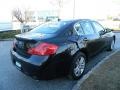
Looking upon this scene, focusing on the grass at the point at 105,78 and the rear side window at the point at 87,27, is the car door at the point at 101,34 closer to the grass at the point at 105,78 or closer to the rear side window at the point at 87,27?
the rear side window at the point at 87,27

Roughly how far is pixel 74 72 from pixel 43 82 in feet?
2.53

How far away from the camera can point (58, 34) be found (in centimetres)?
488

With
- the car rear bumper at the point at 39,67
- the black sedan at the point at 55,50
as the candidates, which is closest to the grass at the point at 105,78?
the black sedan at the point at 55,50

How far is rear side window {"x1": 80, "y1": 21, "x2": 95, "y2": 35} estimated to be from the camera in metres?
5.78

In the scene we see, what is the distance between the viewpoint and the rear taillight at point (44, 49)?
172 inches

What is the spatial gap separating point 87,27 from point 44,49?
6.69ft

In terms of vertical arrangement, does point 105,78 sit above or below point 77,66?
below

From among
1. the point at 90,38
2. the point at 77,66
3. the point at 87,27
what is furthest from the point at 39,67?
the point at 87,27

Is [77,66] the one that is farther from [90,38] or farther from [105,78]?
[90,38]

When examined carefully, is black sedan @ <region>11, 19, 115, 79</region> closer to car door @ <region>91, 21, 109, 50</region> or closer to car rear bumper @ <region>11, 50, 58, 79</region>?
car rear bumper @ <region>11, 50, 58, 79</region>

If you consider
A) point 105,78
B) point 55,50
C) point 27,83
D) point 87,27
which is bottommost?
point 27,83

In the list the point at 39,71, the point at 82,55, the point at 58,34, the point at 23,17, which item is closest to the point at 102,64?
the point at 82,55

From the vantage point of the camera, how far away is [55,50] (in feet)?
14.6

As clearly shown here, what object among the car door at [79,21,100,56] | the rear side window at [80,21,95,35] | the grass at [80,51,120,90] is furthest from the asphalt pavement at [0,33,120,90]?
the rear side window at [80,21,95,35]
